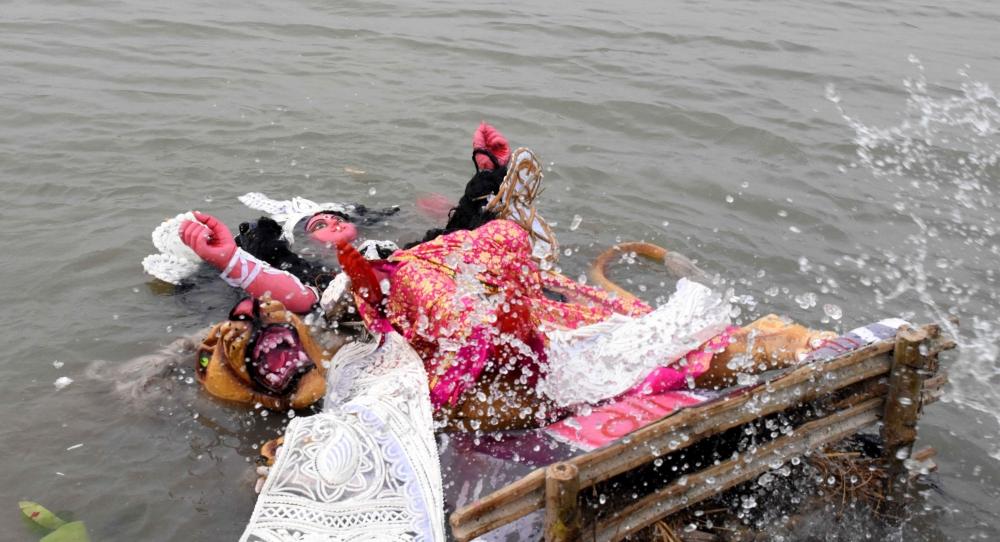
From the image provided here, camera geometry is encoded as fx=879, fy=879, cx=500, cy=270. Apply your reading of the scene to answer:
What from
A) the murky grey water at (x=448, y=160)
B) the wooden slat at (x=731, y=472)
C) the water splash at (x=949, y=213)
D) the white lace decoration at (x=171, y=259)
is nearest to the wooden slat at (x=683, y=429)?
the wooden slat at (x=731, y=472)

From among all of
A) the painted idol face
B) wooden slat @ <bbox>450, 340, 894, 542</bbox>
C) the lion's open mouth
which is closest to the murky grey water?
the lion's open mouth

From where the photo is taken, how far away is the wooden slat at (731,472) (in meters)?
2.91

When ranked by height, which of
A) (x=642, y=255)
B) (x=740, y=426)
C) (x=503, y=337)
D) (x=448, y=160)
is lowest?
(x=642, y=255)

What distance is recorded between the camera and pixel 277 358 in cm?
390

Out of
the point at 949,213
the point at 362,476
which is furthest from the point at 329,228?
the point at 949,213

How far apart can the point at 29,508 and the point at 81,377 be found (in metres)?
0.99

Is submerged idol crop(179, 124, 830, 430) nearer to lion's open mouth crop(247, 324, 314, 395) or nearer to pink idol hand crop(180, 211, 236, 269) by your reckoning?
lion's open mouth crop(247, 324, 314, 395)

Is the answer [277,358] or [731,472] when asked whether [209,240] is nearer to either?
[277,358]

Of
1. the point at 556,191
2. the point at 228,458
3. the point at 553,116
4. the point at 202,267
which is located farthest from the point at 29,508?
the point at 553,116

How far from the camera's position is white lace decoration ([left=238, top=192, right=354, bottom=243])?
5.65 m

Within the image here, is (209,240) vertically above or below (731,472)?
above

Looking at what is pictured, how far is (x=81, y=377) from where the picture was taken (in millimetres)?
4398

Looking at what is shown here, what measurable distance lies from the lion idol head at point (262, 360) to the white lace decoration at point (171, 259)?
111 centimetres

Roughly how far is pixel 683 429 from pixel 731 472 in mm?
349
